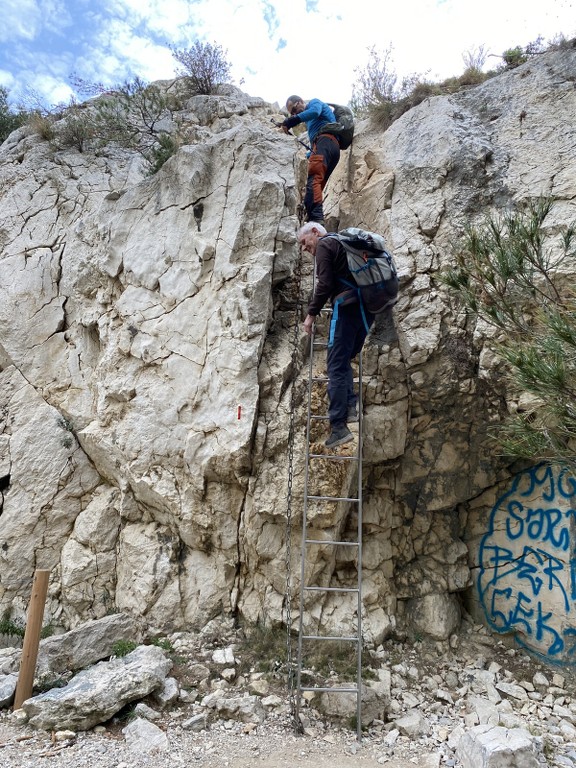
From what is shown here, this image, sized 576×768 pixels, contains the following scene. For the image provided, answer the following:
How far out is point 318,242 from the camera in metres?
5.50

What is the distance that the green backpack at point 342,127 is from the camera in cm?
789

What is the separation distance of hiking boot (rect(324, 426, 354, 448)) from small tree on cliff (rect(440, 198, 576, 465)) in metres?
1.51

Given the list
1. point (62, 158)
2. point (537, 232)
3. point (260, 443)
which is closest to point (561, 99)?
point (537, 232)

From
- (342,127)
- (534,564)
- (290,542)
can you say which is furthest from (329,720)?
(342,127)

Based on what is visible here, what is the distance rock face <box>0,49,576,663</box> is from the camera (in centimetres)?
582

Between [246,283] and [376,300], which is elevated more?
[246,283]

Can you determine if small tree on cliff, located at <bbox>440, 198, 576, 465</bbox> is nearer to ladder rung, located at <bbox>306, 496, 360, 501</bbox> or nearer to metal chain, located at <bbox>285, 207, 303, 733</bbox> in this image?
ladder rung, located at <bbox>306, 496, 360, 501</bbox>

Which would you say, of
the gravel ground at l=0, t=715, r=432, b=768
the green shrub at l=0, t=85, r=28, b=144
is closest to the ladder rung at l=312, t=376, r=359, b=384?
the gravel ground at l=0, t=715, r=432, b=768

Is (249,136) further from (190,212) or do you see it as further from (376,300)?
(376,300)

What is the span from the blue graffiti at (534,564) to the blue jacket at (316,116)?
566 centimetres

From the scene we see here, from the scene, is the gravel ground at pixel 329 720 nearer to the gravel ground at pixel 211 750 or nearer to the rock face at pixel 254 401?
the gravel ground at pixel 211 750

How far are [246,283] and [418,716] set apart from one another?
4.72 m

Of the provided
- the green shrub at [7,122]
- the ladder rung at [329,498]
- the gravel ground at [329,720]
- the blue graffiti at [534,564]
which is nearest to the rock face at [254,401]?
the blue graffiti at [534,564]

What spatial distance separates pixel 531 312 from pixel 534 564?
2810mm
